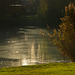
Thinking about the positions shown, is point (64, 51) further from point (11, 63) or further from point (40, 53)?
point (40, 53)

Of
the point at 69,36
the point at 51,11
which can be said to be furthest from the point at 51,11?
Answer: the point at 69,36

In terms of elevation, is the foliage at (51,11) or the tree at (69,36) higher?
the foliage at (51,11)

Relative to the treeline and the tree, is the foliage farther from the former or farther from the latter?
the tree

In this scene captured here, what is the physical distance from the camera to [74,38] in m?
14.8

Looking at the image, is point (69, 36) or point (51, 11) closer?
point (69, 36)

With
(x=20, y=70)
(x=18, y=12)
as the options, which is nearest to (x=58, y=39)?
(x=20, y=70)

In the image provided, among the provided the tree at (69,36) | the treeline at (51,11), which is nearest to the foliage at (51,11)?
the treeline at (51,11)

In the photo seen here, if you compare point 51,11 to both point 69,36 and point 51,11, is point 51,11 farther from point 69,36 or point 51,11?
point 69,36

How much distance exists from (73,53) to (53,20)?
42323 millimetres

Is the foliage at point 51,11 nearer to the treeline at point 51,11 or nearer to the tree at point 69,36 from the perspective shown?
the treeline at point 51,11

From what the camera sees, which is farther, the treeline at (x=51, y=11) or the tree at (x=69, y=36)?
the treeline at (x=51, y=11)

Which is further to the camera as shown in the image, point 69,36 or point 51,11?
point 51,11

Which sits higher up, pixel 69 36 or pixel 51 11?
pixel 51 11

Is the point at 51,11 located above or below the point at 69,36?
above
